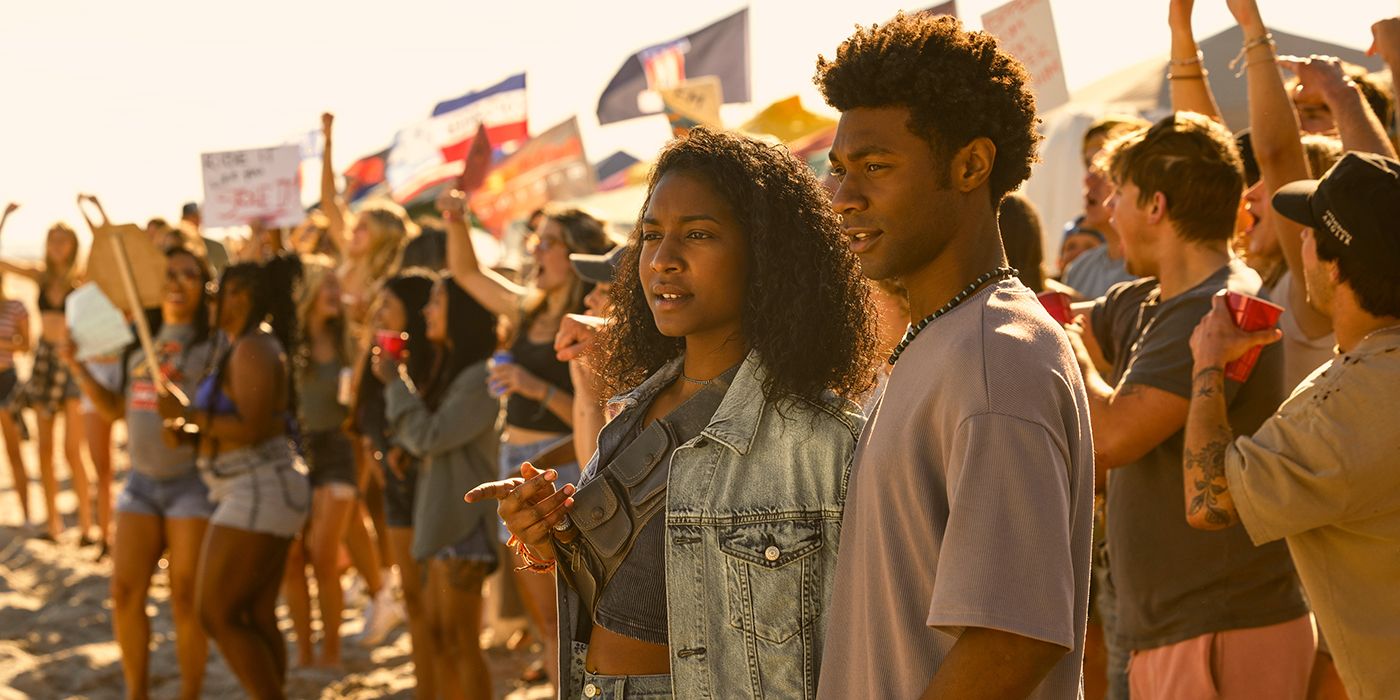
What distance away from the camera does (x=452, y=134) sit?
13.8 meters

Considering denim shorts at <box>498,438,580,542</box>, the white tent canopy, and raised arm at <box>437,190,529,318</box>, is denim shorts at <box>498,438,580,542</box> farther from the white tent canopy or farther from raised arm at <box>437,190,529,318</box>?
the white tent canopy

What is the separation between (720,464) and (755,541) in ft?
0.53

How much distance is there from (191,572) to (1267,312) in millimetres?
5307

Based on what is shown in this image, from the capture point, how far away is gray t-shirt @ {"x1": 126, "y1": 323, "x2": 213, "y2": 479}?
6.89 metres

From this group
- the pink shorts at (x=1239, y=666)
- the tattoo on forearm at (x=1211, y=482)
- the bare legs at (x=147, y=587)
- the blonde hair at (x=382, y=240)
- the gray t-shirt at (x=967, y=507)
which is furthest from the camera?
the blonde hair at (x=382, y=240)

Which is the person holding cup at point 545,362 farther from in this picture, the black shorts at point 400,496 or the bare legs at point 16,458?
the bare legs at point 16,458

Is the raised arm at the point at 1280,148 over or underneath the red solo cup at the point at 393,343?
over

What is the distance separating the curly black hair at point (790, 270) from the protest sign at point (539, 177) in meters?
9.61

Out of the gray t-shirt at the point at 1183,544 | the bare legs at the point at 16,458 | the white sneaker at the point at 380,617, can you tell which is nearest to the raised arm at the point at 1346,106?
the gray t-shirt at the point at 1183,544

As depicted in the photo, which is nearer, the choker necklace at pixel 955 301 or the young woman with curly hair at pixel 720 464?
the choker necklace at pixel 955 301

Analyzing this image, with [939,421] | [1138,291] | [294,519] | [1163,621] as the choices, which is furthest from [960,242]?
[294,519]

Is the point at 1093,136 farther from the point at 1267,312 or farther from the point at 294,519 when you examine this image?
the point at 294,519

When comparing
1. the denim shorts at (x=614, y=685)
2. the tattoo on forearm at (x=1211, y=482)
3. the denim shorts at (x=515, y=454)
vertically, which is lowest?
the denim shorts at (x=515, y=454)

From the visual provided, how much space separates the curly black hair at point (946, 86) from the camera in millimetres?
2115
